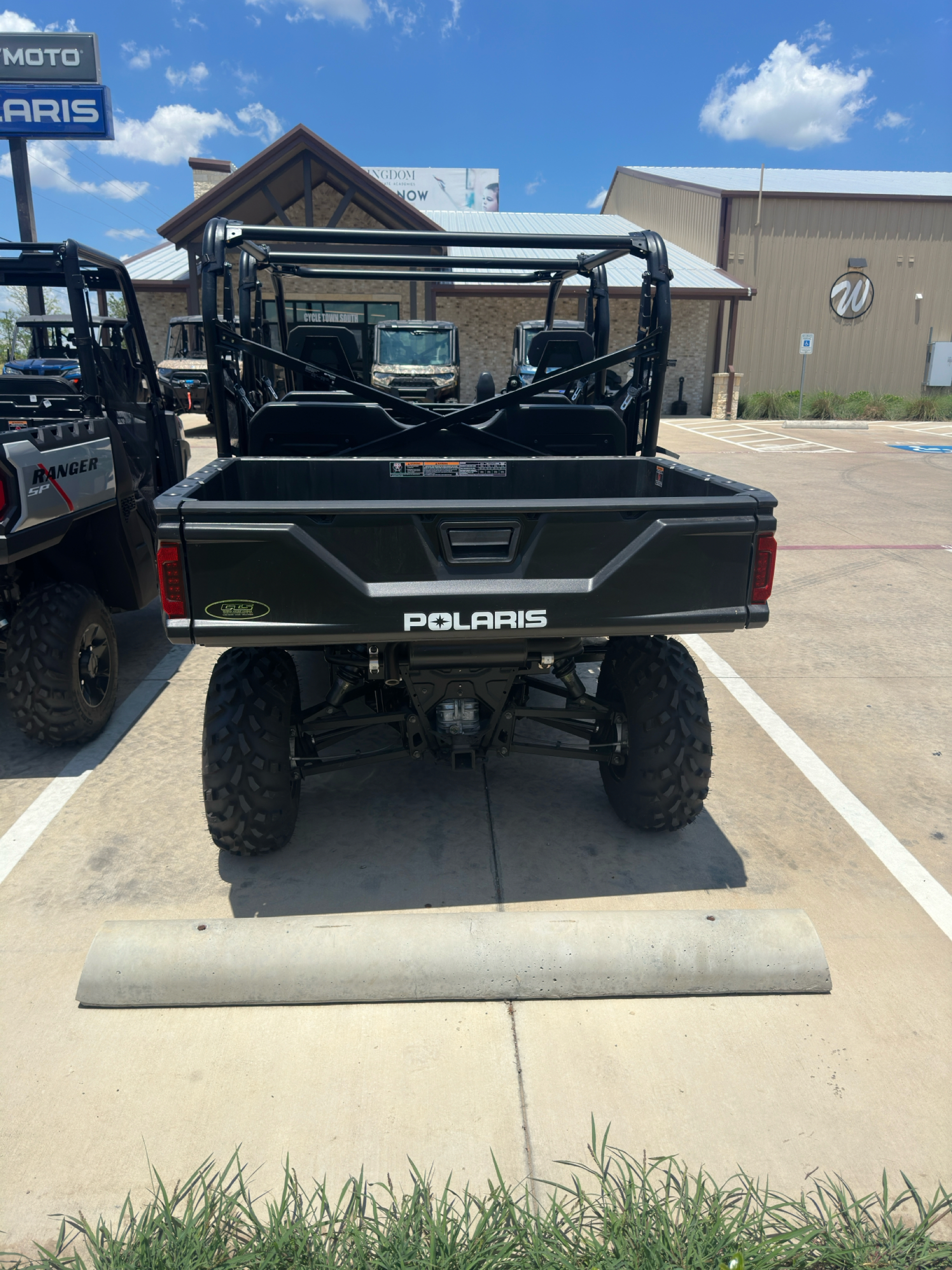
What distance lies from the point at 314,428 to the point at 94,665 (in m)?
1.64

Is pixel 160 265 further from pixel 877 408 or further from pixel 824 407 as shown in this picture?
pixel 877 408

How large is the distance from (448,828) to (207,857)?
0.96 meters

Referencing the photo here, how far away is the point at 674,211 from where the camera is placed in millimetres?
30375

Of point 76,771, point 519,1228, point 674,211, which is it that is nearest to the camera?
point 519,1228

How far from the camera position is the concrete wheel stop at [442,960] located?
2650mm

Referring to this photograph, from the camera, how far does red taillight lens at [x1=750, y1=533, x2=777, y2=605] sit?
294cm

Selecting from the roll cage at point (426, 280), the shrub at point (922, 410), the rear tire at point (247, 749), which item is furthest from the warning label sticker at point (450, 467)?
the shrub at point (922, 410)

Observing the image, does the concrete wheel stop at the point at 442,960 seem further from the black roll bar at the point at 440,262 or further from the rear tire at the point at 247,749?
the black roll bar at the point at 440,262

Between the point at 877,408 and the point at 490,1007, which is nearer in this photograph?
the point at 490,1007

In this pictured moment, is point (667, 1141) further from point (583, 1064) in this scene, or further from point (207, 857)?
point (207, 857)

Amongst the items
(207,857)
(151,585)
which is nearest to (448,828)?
(207,857)

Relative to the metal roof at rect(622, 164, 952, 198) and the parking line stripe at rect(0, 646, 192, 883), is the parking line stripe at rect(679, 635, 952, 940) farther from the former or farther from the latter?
the metal roof at rect(622, 164, 952, 198)

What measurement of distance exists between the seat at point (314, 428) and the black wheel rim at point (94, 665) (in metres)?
1.22

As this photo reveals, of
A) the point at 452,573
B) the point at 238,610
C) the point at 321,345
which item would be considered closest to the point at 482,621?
the point at 452,573
